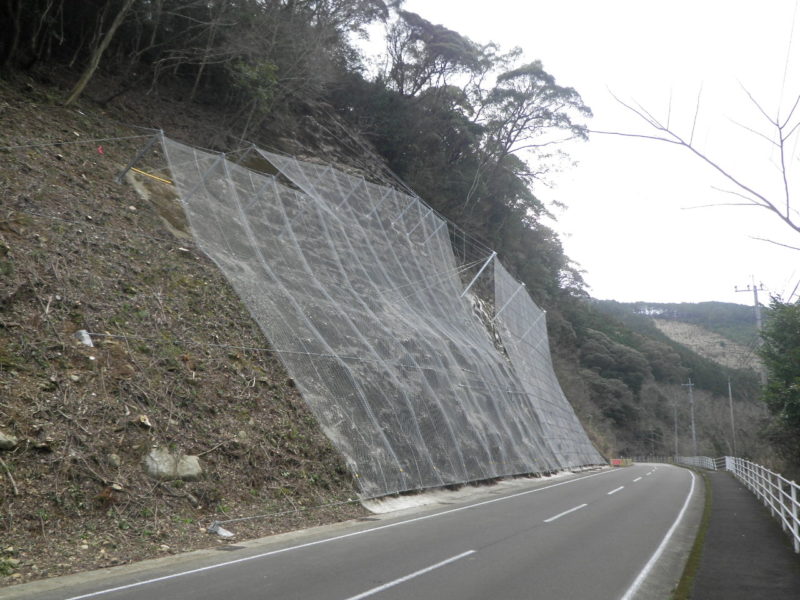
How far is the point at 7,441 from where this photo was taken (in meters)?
7.05

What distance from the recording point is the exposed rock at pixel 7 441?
7012 mm

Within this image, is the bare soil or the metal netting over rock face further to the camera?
the metal netting over rock face

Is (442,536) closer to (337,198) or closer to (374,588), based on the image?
(374,588)

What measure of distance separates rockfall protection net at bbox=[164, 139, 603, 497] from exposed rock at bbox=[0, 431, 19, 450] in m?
5.34

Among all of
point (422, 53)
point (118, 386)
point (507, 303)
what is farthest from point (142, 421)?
point (422, 53)

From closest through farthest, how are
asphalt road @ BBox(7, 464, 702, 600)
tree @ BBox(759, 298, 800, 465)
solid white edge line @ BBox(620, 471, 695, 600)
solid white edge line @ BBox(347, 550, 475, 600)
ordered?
solid white edge line @ BBox(347, 550, 475, 600)
asphalt road @ BBox(7, 464, 702, 600)
solid white edge line @ BBox(620, 471, 695, 600)
tree @ BBox(759, 298, 800, 465)

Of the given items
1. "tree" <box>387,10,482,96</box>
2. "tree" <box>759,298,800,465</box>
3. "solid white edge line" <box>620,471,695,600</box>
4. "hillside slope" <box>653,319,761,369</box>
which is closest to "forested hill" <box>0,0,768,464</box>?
"tree" <box>387,10,482,96</box>

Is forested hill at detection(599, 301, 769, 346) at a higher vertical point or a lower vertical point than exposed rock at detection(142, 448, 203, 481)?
higher

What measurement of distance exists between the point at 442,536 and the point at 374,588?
10.1 ft

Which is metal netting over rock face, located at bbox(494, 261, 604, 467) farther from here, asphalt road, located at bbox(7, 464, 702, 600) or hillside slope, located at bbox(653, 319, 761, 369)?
hillside slope, located at bbox(653, 319, 761, 369)

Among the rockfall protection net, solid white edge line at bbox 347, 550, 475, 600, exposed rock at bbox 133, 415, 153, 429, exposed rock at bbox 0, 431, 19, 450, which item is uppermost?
the rockfall protection net

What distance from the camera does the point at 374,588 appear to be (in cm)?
568

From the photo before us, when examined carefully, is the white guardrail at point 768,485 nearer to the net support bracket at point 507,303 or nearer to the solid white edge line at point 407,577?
the solid white edge line at point 407,577

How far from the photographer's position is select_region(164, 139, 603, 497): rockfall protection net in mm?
12516
